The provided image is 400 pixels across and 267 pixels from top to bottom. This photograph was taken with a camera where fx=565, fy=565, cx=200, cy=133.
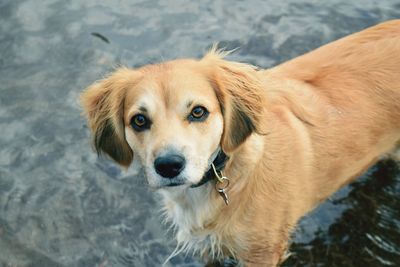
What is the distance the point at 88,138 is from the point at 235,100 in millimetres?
2461

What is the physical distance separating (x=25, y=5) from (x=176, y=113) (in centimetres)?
438

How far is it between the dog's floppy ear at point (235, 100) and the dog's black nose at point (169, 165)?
429 millimetres

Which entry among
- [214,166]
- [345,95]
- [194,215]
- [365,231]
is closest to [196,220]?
[194,215]

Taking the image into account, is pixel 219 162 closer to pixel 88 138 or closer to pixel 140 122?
pixel 140 122

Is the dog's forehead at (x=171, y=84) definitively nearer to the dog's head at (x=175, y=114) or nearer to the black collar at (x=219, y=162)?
the dog's head at (x=175, y=114)

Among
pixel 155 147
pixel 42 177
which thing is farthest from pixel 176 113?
pixel 42 177

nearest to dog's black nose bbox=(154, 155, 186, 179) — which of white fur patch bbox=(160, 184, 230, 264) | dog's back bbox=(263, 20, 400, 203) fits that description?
white fur patch bbox=(160, 184, 230, 264)

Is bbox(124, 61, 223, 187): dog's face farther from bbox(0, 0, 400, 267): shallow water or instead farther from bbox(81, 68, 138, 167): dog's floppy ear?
bbox(0, 0, 400, 267): shallow water

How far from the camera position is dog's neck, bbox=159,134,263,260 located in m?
3.73

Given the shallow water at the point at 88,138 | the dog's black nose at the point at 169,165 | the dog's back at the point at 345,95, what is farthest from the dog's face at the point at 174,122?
the shallow water at the point at 88,138

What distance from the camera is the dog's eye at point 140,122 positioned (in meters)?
3.47

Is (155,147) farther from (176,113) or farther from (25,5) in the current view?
(25,5)

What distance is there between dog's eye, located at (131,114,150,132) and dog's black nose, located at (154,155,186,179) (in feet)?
1.05

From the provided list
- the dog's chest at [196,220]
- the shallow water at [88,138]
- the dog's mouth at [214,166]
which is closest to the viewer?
the dog's mouth at [214,166]
